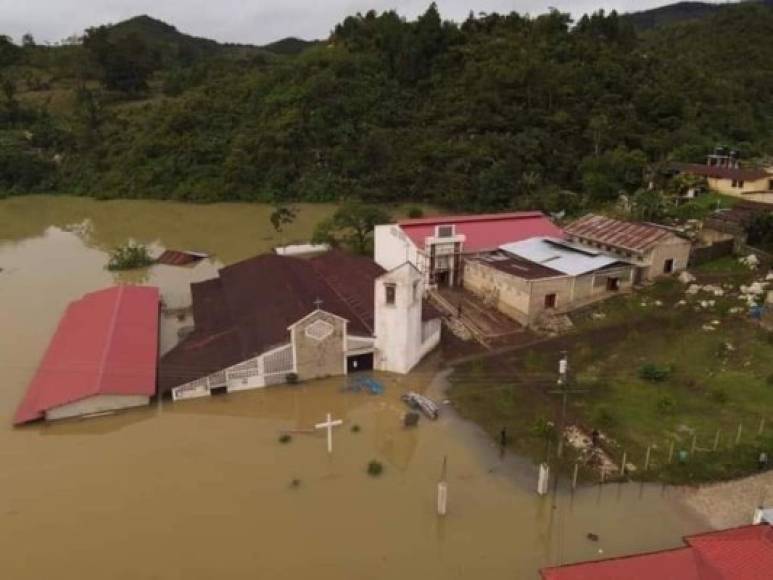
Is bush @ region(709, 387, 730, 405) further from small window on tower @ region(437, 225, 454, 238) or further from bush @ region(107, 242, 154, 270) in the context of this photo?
bush @ region(107, 242, 154, 270)

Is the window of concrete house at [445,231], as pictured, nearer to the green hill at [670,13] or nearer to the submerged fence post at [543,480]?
the submerged fence post at [543,480]

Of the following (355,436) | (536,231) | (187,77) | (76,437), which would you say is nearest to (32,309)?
(76,437)

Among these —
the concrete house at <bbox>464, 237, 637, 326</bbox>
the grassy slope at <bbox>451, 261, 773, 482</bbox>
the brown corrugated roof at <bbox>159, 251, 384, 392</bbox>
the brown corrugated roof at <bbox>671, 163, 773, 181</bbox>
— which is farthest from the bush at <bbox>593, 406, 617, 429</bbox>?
the brown corrugated roof at <bbox>671, 163, 773, 181</bbox>

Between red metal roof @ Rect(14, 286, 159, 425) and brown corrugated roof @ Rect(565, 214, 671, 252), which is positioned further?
brown corrugated roof @ Rect(565, 214, 671, 252)

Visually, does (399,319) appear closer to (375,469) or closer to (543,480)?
(375,469)

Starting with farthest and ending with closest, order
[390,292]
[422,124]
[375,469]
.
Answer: [422,124] < [390,292] < [375,469]

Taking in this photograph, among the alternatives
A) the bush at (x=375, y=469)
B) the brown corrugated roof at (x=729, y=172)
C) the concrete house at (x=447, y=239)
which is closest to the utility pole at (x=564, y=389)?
the bush at (x=375, y=469)

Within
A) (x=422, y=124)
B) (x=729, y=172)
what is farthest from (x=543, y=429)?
(x=422, y=124)
